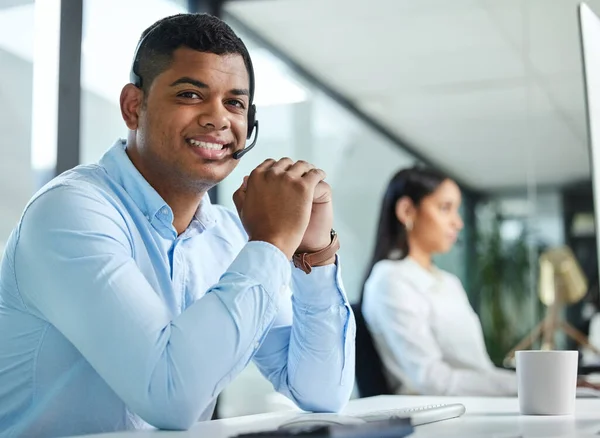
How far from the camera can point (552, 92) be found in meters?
5.11

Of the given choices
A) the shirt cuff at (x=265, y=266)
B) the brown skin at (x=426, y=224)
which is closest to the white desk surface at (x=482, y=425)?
the shirt cuff at (x=265, y=266)

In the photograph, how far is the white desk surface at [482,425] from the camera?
1010 mm

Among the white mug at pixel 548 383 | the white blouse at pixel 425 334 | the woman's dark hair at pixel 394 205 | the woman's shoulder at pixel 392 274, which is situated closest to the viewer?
the white mug at pixel 548 383

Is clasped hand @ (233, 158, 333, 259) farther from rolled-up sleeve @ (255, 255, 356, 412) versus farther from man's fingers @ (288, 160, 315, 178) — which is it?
rolled-up sleeve @ (255, 255, 356, 412)

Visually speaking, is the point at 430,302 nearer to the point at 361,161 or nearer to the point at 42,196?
the point at 42,196

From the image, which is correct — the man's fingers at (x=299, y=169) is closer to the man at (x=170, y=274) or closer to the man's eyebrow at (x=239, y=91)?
the man at (x=170, y=274)

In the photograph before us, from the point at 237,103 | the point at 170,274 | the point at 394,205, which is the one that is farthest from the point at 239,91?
the point at 394,205

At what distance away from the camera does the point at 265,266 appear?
1.18 metres

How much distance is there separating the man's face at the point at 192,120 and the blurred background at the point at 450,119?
2408mm

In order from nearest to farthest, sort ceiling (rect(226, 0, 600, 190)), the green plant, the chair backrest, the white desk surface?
the white desk surface, the chair backrest, ceiling (rect(226, 0, 600, 190)), the green plant

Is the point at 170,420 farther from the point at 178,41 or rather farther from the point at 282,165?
the point at 178,41

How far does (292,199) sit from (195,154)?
0.26m

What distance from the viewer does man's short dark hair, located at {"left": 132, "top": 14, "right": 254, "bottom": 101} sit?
143cm

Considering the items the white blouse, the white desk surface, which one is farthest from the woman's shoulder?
the white desk surface
